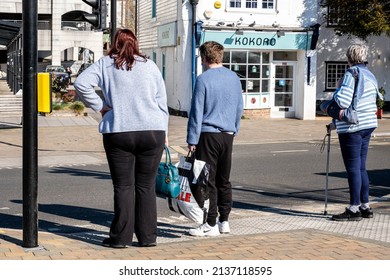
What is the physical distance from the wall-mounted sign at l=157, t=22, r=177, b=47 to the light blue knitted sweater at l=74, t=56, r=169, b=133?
21618 millimetres

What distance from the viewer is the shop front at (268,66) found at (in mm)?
A: 26859

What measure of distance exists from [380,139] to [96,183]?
10.7 meters

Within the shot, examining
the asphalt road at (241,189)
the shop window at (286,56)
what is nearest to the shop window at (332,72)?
the shop window at (286,56)

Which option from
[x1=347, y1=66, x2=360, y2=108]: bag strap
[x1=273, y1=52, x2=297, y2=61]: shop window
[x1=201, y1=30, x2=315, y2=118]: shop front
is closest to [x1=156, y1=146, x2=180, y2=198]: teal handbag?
[x1=347, y1=66, x2=360, y2=108]: bag strap

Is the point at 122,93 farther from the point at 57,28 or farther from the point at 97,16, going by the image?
the point at 57,28

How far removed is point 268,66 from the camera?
27828mm

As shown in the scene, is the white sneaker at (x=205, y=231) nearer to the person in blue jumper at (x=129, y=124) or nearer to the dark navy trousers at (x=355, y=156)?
the person in blue jumper at (x=129, y=124)

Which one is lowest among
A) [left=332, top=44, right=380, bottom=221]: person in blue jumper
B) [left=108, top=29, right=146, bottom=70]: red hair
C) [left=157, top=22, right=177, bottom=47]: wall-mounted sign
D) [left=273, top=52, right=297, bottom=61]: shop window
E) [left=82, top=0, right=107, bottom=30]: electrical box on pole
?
[left=332, top=44, right=380, bottom=221]: person in blue jumper

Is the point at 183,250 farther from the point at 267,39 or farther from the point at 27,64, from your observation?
the point at 267,39

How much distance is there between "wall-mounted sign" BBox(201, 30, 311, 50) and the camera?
2658 centimetres

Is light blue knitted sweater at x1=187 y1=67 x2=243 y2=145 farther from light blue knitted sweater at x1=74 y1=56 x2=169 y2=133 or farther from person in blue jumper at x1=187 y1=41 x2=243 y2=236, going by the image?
light blue knitted sweater at x1=74 y1=56 x2=169 y2=133

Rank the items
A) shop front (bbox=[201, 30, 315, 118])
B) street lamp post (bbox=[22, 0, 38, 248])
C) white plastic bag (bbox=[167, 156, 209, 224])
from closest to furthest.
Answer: street lamp post (bbox=[22, 0, 38, 248])
white plastic bag (bbox=[167, 156, 209, 224])
shop front (bbox=[201, 30, 315, 118])

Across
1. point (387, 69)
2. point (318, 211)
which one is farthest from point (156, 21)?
point (318, 211)

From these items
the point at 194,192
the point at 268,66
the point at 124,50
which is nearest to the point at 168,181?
the point at 194,192
